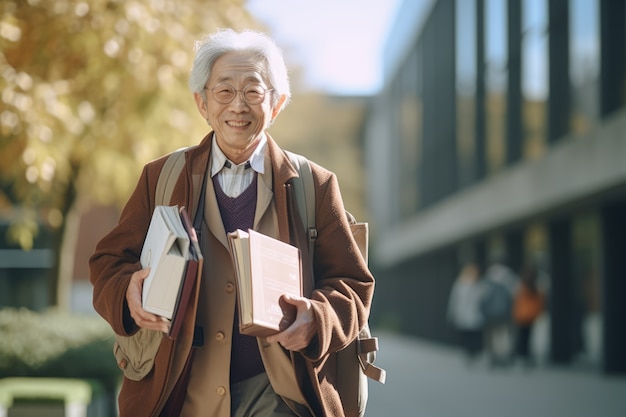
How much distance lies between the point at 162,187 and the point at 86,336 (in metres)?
7.72

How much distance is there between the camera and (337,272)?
3.61m

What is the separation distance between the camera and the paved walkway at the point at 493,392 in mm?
14109

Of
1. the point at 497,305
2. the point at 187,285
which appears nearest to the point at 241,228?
the point at 187,285

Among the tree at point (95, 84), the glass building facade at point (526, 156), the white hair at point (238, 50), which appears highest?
the glass building facade at point (526, 156)

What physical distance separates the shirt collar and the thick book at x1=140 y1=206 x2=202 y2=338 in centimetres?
41

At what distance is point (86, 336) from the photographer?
11133mm

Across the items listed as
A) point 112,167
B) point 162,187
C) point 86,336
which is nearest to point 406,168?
point 112,167

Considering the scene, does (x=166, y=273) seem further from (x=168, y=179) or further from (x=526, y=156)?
(x=526, y=156)

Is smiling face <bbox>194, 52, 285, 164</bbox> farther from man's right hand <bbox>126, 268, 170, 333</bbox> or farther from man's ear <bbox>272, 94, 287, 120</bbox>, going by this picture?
man's right hand <bbox>126, 268, 170, 333</bbox>

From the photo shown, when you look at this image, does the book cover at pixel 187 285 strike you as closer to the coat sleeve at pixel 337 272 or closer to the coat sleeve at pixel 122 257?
the coat sleeve at pixel 122 257

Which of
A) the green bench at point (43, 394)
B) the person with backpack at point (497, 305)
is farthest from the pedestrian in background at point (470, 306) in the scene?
the green bench at point (43, 394)

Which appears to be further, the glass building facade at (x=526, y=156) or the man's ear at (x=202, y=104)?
the glass building facade at (x=526, y=156)

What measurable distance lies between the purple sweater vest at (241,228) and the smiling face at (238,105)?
147 mm

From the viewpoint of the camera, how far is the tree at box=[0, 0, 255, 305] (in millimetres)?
10320
